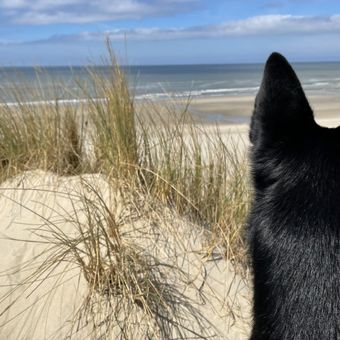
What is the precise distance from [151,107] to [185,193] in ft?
4.16

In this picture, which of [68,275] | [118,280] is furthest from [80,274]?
[118,280]

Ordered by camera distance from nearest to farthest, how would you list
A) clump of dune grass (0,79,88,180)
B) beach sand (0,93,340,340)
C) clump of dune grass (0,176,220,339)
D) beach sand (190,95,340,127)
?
clump of dune grass (0,176,220,339), beach sand (0,93,340,340), clump of dune grass (0,79,88,180), beach sand (190,95,340,127)

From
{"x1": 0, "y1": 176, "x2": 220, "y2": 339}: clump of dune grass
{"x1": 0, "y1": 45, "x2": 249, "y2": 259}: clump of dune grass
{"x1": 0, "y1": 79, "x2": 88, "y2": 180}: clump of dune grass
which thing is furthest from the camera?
{"x1": 0, "y1": 79, "x2": 88, "y2": 180}: clump of dune grass

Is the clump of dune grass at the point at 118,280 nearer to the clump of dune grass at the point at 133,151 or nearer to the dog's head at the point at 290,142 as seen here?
the clump of dune grass at the point at 133,151

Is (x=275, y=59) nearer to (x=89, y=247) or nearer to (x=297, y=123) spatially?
(x=297, y=123)

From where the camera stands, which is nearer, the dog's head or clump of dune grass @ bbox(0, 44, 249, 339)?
the dog's head

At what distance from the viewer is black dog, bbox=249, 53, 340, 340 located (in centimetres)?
168

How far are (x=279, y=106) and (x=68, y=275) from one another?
2.13m

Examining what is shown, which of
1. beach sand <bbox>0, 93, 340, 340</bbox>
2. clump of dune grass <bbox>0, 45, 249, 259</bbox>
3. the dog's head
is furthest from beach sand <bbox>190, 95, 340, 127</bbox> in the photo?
the dog's head

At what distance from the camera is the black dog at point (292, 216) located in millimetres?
1680

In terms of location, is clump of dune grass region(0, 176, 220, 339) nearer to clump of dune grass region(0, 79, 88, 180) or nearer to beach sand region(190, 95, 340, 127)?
clump of dune grass region(0, 79, 88, 180)

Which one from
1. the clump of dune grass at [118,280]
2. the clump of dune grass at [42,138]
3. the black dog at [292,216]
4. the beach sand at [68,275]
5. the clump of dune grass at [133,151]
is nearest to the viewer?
the black dog at [292,216]

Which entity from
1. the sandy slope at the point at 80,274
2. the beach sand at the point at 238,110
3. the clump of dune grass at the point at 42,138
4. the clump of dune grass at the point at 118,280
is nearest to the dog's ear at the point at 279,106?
the clump of dune grass at the point at 118,280

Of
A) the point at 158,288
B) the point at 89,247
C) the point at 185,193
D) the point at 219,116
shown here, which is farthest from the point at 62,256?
the point at 219,116
